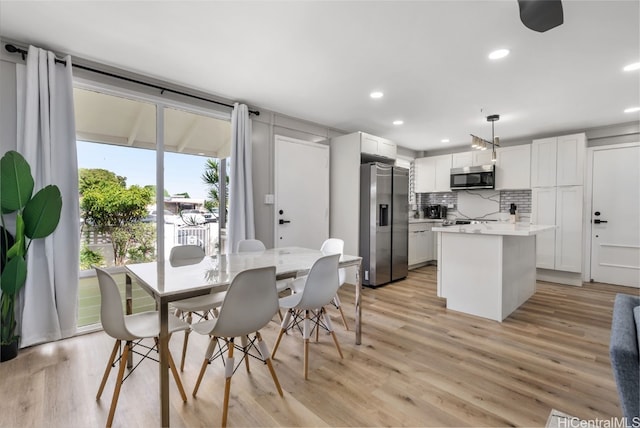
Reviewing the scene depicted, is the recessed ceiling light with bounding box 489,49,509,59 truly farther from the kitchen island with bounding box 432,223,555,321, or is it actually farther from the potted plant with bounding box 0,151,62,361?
the potted plant with bounding box 0,151,62,361

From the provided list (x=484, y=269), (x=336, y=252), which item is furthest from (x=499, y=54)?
(x=336, y=252)

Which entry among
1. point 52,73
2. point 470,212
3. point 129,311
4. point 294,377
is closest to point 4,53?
point 52,73

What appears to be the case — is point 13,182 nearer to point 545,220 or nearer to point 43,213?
point 43,213

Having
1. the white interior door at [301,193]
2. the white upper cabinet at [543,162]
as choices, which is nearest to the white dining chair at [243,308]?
the white interior door at [301,193]

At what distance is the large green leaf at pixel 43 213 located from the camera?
2.28 m

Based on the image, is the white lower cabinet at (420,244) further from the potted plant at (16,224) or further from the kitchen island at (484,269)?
the potted plant at (16,224)

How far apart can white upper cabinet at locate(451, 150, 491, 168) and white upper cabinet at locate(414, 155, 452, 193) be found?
0.12 metres

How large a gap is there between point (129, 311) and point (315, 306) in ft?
4.49

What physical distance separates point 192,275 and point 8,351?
1.75m

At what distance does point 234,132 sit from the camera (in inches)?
142

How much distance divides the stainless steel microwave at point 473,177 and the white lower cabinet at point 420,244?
3.25ft

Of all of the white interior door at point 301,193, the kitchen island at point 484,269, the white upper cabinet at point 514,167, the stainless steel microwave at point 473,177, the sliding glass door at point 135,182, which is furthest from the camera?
the stainless steel microwave at point 473,177

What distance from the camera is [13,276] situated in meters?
2.20

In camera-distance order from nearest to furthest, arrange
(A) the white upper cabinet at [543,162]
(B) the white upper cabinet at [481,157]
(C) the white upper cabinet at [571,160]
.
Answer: (C) the white upper cabinet at [571,160] < (A) the white upper cabinet at [543,162] < (B) the white upper cabinet at [481,157]
